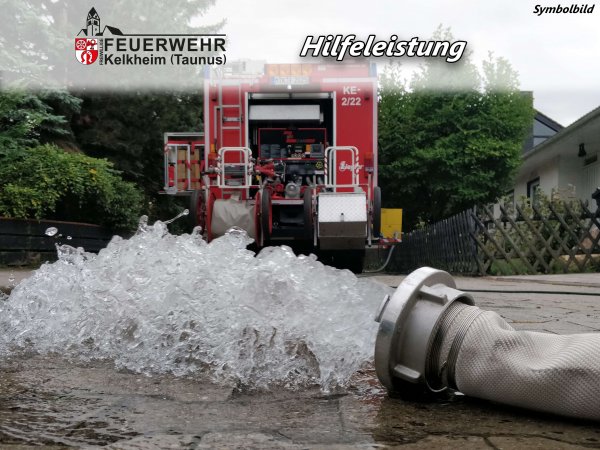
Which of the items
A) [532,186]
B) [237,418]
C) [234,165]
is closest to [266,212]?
[234,165]

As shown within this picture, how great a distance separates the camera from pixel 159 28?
22.2 m

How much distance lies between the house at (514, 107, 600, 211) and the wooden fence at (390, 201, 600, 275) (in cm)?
167

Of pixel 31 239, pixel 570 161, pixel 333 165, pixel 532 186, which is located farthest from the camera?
pixel 532 186

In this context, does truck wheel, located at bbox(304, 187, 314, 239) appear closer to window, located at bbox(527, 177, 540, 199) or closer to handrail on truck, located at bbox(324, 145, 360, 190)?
handrail on truck, located at bbox(324, 145, 360, 190)

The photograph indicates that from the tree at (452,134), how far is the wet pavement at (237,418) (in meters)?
19.6

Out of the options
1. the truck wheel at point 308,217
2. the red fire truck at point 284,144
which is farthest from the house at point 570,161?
the truck wheel at point 308,217

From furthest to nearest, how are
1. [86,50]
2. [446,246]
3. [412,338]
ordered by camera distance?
[86,50], [446,246], [412,338]

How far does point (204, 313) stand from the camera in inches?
106

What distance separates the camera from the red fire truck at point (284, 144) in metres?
9.39

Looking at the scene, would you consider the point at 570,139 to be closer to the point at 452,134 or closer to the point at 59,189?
the point at 452,134

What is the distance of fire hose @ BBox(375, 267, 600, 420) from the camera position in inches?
70.2

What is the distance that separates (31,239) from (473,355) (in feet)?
31.9

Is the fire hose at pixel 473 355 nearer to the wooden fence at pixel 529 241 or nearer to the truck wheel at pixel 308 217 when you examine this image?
the truck wheel at pixel 308 217

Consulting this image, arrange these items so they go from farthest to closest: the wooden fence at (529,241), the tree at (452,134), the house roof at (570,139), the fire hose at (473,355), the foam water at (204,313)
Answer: the tree at (452,134)
the house roof at (570,139)
the wooden fence at (529,241)
the foam water at (204,313)
the fire hose at (473,355)
